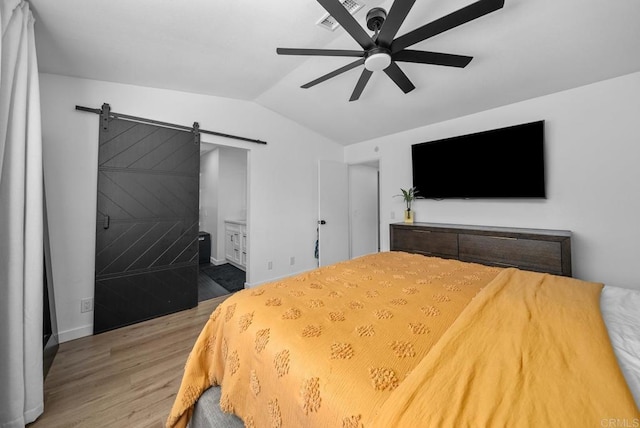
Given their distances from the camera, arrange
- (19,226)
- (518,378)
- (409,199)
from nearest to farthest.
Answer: (518,378), (19,226), (409,199)

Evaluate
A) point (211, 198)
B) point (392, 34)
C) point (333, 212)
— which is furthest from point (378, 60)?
point (211, 198)

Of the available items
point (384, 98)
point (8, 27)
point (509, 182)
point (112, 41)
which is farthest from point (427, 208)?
point (8, 27)

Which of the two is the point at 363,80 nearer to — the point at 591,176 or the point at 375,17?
the point at 375,17

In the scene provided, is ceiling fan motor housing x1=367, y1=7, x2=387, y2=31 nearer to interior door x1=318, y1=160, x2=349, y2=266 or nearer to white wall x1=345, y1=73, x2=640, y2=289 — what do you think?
white wall x1=345, y1=73, x2=640, y2=289

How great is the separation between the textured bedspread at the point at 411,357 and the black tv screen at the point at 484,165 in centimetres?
168

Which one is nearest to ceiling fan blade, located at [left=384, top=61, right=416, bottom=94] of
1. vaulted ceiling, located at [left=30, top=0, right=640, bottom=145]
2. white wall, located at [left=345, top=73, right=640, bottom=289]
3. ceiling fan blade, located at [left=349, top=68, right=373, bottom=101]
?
ceiling fan blade, located at [left=349, top=68, right=373, bottom=101]

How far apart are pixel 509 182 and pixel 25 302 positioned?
418 cm

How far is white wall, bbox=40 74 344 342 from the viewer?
7.00ft

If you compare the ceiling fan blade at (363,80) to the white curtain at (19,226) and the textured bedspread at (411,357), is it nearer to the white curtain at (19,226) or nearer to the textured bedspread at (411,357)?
the textured bedspread at (411,357)

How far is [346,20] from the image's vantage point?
4.34 ft

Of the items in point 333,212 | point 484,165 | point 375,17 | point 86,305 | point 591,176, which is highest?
→ point 375,17

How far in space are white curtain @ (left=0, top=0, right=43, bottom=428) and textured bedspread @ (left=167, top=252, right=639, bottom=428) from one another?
0.96 metres

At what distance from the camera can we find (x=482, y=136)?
9.46 feet

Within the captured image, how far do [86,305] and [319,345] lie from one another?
8.73 feet
